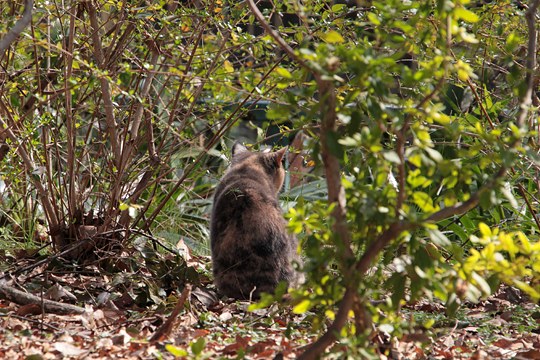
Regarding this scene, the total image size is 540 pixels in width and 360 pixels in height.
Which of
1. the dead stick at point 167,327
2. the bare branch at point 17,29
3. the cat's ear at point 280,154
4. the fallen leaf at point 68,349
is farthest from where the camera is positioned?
the cat's ear at point 280,154

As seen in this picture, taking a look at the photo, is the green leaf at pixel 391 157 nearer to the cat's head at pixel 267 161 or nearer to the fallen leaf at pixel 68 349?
the fallen leaf at pixel 68 349

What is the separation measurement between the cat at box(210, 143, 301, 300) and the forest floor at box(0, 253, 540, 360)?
0.55 feet

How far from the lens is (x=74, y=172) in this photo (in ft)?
16.4

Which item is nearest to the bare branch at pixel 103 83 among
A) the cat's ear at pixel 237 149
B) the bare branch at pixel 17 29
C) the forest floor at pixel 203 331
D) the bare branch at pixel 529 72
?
the forest floor at pixel 203 331

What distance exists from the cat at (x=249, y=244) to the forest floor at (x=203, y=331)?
17 centimetres

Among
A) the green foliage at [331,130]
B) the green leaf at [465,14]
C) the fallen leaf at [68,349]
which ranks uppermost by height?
the green leaf at [465,14]

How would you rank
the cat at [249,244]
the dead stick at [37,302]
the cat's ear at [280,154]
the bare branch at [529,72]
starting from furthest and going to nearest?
1. the cat's ear at [280,154]
2. the cat at [249,244]
3. the dead stick at [37,302]
4. the bare branch at [529,72]

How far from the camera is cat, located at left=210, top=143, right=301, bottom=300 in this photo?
4.50 meters

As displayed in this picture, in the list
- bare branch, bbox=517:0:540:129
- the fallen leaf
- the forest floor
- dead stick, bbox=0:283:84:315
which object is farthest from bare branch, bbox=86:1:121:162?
bare branch, bbox=517:0:540:129

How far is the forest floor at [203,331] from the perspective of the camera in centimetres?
315

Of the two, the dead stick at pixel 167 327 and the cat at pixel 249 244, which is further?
the cat at pixel 249 244

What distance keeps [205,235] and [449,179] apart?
4.37 meters

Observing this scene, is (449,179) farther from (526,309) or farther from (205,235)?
(205,235)

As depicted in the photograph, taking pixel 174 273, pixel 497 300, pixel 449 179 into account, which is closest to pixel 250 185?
pixel 174 273
